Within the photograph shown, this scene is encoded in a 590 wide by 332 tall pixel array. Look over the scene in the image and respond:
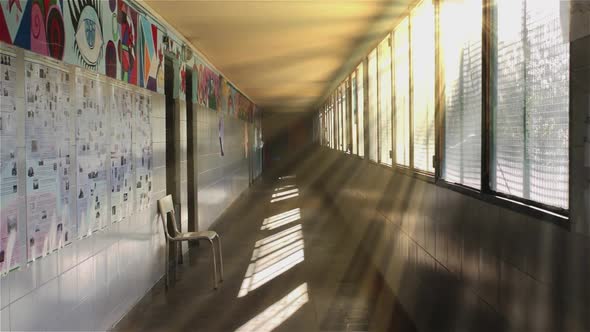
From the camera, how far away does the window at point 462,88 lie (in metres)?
2.77

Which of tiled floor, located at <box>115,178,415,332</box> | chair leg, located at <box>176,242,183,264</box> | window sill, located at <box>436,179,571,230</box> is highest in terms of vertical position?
window sill, located at <box>436,179,571,230</box>

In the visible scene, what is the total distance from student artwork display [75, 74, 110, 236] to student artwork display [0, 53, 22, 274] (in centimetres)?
74

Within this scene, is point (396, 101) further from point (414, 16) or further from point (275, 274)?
point (275, 274)

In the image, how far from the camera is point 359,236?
7082mm

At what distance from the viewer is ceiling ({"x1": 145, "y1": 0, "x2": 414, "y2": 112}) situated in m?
4.66

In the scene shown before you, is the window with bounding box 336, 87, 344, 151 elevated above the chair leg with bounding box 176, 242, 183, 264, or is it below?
above

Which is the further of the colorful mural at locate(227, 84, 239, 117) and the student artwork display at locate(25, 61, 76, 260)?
the colorful mural at locate(227, 84, 239, 117)

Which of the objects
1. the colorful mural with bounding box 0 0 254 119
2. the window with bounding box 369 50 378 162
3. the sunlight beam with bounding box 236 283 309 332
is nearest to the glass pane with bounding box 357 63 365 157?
the window with bounding box 369 50 378 162

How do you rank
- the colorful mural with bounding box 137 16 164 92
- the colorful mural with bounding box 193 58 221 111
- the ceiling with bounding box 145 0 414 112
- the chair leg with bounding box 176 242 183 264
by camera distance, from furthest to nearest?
the colorful mural with bounding box 193 58 221 111
the chair leg with bounding box 176 242 183 264
the ceiling with bounding box 145 0 414 112
the colorful mural with bounding box 137 16 164 92

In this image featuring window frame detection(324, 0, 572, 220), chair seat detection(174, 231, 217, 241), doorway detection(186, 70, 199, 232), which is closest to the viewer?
window frame detection(324, 0, 572, 220)

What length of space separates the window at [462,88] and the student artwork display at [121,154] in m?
2.20

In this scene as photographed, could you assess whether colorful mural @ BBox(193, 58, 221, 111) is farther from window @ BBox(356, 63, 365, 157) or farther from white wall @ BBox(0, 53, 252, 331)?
window @ BBox(356, 63, 365, 157)

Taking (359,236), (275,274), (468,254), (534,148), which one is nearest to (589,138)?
(534,148)

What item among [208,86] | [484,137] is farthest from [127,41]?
[208,86]
